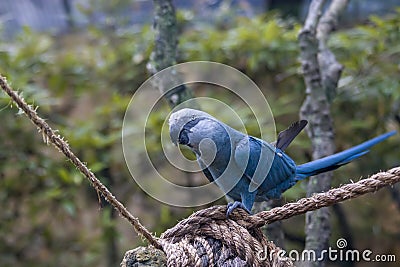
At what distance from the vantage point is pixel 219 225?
71 centimetres

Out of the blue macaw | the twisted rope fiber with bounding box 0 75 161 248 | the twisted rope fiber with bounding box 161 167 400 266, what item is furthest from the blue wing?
the twisted rope fiber with bounding box 0 75 161 248

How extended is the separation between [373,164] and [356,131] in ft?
0.44

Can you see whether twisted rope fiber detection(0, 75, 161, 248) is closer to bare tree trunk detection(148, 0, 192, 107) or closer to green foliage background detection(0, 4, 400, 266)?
bare tree trunk detection(148, 0, 192, 107)

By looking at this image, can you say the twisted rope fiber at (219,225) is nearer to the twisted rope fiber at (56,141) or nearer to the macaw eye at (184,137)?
the twisted rope fiber at (56,141)

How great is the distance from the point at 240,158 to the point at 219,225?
0.64ft

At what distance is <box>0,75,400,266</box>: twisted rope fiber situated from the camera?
66 centimetres

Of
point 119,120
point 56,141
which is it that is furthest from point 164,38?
point 119,120

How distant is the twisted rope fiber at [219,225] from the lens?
66 cm

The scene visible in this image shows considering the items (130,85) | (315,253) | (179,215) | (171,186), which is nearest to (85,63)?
(130,85)

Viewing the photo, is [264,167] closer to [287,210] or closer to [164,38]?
[287,210]

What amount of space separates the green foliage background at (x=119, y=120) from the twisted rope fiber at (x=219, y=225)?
0.85 metres

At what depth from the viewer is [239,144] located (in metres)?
0.88

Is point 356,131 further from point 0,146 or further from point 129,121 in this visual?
point 0,146

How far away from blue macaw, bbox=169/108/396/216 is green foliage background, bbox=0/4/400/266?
1.97 ft
